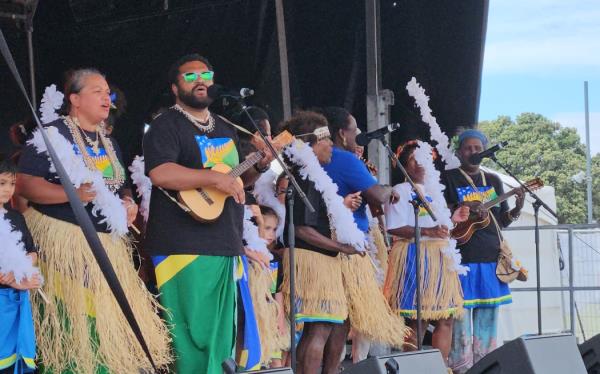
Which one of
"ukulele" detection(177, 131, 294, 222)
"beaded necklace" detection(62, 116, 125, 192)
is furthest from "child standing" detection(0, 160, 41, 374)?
"ukulele" detection(177, 131, 294, 222)

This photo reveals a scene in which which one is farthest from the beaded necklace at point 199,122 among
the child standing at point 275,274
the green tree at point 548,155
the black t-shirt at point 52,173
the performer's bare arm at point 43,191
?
the green tree at point 548,155

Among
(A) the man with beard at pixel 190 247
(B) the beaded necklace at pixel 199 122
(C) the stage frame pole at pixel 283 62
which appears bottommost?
(A) the man with beard at pixel 190 247

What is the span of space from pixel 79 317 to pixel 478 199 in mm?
3225

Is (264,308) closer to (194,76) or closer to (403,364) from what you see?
(194,76)

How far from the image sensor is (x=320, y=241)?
4.98 meters

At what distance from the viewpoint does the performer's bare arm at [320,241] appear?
4.97 meters

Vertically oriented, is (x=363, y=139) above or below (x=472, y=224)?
above

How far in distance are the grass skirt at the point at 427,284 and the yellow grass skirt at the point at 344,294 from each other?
1.02 ft

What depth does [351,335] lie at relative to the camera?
18.7 feet

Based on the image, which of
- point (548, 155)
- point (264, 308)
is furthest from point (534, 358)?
point (548, 155)

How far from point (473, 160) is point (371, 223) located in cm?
83

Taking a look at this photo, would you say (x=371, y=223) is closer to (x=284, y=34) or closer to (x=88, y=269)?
(x=284, y=34)

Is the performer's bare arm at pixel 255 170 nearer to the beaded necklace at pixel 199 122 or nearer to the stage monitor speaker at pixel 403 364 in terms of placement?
the beaded necklace at pixel 199 122

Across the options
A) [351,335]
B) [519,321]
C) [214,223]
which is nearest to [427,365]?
[214,223]
